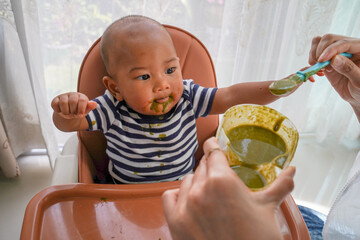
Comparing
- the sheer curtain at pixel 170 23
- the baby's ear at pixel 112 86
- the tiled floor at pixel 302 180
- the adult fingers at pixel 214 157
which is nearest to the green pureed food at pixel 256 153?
the adult fingers at pixel 214 157

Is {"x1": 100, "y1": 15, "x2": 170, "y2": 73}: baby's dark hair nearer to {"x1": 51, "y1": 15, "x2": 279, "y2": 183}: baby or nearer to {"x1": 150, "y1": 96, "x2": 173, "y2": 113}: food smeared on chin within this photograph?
{"x1": 51, "y1": 15, "x2": 279, "y2": 183}: baby

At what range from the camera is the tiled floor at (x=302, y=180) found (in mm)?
1447

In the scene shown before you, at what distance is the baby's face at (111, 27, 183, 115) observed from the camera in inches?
31.7

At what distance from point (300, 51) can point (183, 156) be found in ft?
2.97

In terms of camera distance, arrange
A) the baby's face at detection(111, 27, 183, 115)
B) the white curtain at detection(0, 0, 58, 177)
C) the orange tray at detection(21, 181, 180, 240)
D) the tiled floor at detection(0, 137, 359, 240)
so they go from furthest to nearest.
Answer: the tiled floor at detection(0, 137, 359, 240) → the white curtain at detection(0, 0, 58, 177) → the baby's face at detection(111, 27, 183, 115) → the orange tray at detection(21, 181, 180, 240)

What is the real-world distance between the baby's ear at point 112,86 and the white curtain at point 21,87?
0.51 meters

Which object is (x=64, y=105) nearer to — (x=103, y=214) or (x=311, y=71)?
(x=103, y=214)

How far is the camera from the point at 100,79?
0.97 metres

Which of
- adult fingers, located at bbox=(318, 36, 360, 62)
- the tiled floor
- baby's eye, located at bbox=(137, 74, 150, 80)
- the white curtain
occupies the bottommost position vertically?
the tiled floor

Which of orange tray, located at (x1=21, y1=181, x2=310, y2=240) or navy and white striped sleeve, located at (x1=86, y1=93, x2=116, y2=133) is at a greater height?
navy and white striped sleeve, located at (x1=86, y1=93, x2=116, y2=133)

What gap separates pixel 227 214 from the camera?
1.42 feet

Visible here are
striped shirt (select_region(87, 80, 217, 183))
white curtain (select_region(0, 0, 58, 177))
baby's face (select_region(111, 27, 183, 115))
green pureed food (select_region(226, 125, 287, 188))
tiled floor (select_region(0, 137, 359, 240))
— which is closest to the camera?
green pureed food (select_region(226, 125, 287, 188))

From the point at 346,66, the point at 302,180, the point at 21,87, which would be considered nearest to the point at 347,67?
the point at 346,66

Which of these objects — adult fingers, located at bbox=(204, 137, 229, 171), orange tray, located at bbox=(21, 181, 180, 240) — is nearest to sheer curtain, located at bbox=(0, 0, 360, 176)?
orange tray, located at bbox=(21, 181, 180, 240)
